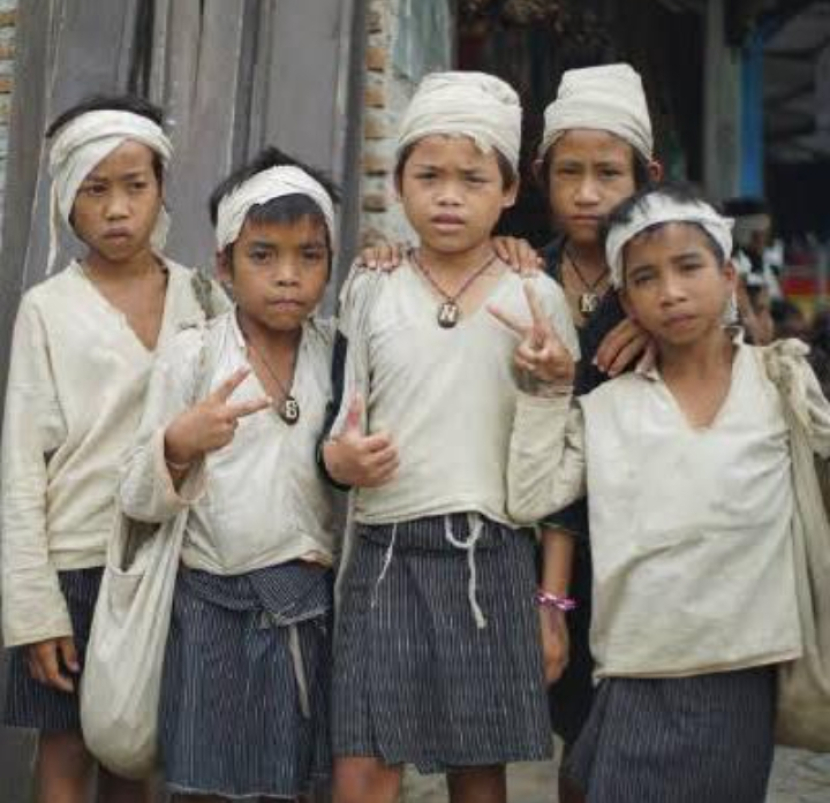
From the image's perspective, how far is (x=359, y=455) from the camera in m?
2.32

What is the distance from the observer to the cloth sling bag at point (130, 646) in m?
2.48

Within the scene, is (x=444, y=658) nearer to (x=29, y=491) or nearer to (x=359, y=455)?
(x=359, y=455)

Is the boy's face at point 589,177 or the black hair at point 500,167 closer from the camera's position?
the black hair at point 500,167

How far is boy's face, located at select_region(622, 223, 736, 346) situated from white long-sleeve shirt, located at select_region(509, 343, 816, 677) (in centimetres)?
14

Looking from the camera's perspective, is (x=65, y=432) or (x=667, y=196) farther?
(x=65, y=432)

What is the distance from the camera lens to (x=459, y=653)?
7.99 ft

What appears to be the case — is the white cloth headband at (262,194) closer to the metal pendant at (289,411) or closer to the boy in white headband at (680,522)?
the metal pendant at (289,411)

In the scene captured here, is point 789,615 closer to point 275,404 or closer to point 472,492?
point 472,492

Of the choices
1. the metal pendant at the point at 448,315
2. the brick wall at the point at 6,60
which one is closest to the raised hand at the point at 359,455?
the metal pendant at the point at 448,315

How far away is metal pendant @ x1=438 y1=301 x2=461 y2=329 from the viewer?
2516 millimetres

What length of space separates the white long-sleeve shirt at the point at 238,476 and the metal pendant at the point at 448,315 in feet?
1.01

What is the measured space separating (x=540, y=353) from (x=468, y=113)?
0.53 metres

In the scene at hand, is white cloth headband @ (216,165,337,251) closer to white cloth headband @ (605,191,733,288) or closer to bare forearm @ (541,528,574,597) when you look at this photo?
white cloth headband @ (605,191,733,288)

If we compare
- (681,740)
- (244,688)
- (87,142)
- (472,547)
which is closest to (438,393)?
(472,547)
